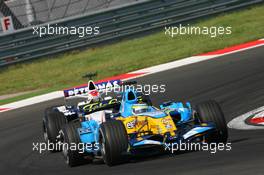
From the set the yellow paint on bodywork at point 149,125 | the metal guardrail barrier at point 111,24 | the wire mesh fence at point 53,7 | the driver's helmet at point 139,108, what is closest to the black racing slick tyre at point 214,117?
the yellow paint on bodywork at point 149,125

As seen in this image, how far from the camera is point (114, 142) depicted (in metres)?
9.61

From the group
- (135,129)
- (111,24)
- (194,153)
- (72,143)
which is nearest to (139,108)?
(135,129)

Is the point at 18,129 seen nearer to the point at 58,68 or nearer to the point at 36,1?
the point at 58,68

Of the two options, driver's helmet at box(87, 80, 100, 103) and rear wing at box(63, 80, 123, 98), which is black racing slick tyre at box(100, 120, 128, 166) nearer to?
driver's helmet at box(87, 80, 100, 103)

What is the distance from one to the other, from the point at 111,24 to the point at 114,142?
15.4 meters

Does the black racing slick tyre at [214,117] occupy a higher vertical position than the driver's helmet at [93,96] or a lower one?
lower

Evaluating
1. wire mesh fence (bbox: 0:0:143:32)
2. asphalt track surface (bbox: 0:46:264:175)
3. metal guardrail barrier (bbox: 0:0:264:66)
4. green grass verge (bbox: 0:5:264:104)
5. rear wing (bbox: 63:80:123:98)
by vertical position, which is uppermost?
wire mesh fence (bbox: 0:0:143:32)

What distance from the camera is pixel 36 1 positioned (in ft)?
88.1

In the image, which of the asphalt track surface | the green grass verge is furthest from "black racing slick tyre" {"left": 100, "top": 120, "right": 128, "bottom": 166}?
the green grass verge

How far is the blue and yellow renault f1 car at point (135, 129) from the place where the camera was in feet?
31.7

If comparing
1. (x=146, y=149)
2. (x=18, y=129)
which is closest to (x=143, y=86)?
(x=18, y=129)

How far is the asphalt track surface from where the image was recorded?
860 cm

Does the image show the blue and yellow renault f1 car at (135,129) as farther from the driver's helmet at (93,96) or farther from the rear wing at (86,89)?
the rear wing at (86,89)

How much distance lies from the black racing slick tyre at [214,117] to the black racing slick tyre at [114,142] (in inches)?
49.9
